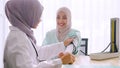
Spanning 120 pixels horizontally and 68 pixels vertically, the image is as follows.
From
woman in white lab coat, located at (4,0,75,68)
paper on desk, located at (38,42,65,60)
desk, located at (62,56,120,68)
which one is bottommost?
desk, located at (62,56,120,68)

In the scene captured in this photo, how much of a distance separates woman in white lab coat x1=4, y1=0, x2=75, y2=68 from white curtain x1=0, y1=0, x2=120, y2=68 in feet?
7.75

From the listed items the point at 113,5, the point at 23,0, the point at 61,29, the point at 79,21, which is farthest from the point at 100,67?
the point at 113,5

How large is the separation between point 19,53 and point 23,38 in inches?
4.5

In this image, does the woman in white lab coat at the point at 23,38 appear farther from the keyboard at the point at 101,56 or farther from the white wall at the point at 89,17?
the white wall at the point at 89,17

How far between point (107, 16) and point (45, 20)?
3.51 feet

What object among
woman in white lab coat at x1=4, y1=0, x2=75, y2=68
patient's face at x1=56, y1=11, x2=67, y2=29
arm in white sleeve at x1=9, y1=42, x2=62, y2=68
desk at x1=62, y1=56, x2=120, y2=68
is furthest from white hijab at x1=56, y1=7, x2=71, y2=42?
arm in white sleeve at x1=9, y1=42, x2=62, y2=68

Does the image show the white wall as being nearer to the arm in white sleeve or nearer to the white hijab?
the white hijab

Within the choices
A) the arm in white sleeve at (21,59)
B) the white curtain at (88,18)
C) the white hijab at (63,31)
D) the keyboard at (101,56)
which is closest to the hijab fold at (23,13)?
the arm in white sleeve at (21,59)

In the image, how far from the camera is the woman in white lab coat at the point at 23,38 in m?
1.20

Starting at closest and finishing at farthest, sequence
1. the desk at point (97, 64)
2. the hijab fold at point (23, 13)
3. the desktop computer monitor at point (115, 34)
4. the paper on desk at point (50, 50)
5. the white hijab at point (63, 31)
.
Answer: the hijab fold at point (23, 13), the desk at point (97, 64), the paper on desk at point (50, 50), the desktop computer monitor at point (115, 34), the white hijab at point (63, 31)

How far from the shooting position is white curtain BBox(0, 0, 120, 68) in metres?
3.78

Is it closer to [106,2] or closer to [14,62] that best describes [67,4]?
[106,2]

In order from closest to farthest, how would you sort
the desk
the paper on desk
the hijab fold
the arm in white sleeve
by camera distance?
the arm in white sleeve
the hijab fold
the desk
the paper on desk

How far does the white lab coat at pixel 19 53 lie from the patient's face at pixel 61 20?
62.4 inches
